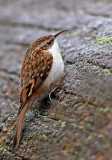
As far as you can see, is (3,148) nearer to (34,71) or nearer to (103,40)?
(34,71)

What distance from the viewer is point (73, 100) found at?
3771 millimetres

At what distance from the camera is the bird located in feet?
13.1

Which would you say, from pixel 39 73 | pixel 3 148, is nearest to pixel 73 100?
pixel 39 73

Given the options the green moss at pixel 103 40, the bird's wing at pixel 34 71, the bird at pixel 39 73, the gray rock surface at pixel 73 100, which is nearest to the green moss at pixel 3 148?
the gray rock surface at pixel 73 100

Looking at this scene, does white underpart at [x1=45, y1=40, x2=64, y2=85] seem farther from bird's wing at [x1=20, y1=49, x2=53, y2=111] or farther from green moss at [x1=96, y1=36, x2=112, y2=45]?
green moss at [x1=96, y1=36, x2=112, y2=45]

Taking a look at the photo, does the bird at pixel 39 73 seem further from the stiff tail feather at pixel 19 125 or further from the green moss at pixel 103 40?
the green moss at pixel 103 40

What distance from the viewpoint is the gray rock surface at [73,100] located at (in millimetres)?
3322

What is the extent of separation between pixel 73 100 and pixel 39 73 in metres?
0.39

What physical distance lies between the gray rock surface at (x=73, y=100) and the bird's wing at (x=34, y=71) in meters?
0.16

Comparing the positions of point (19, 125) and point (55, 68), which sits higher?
point (55, 68)

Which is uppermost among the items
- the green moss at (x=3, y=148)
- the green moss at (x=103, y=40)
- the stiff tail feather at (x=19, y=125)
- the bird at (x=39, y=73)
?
the green moss at (x=103, y=40)

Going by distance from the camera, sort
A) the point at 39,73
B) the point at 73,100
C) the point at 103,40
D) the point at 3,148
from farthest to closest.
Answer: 1. the point at 103,40
2. the point at 39,73
3. the point at 3,148
4. the point at 73,100

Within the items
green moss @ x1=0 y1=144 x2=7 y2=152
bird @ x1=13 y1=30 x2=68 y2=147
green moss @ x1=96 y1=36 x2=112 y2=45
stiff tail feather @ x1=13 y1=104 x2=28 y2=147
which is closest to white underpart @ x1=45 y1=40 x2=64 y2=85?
bird @ x1=13 y1=30 x2=68 y2=147

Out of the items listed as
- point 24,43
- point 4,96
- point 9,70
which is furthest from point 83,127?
point 24,43
